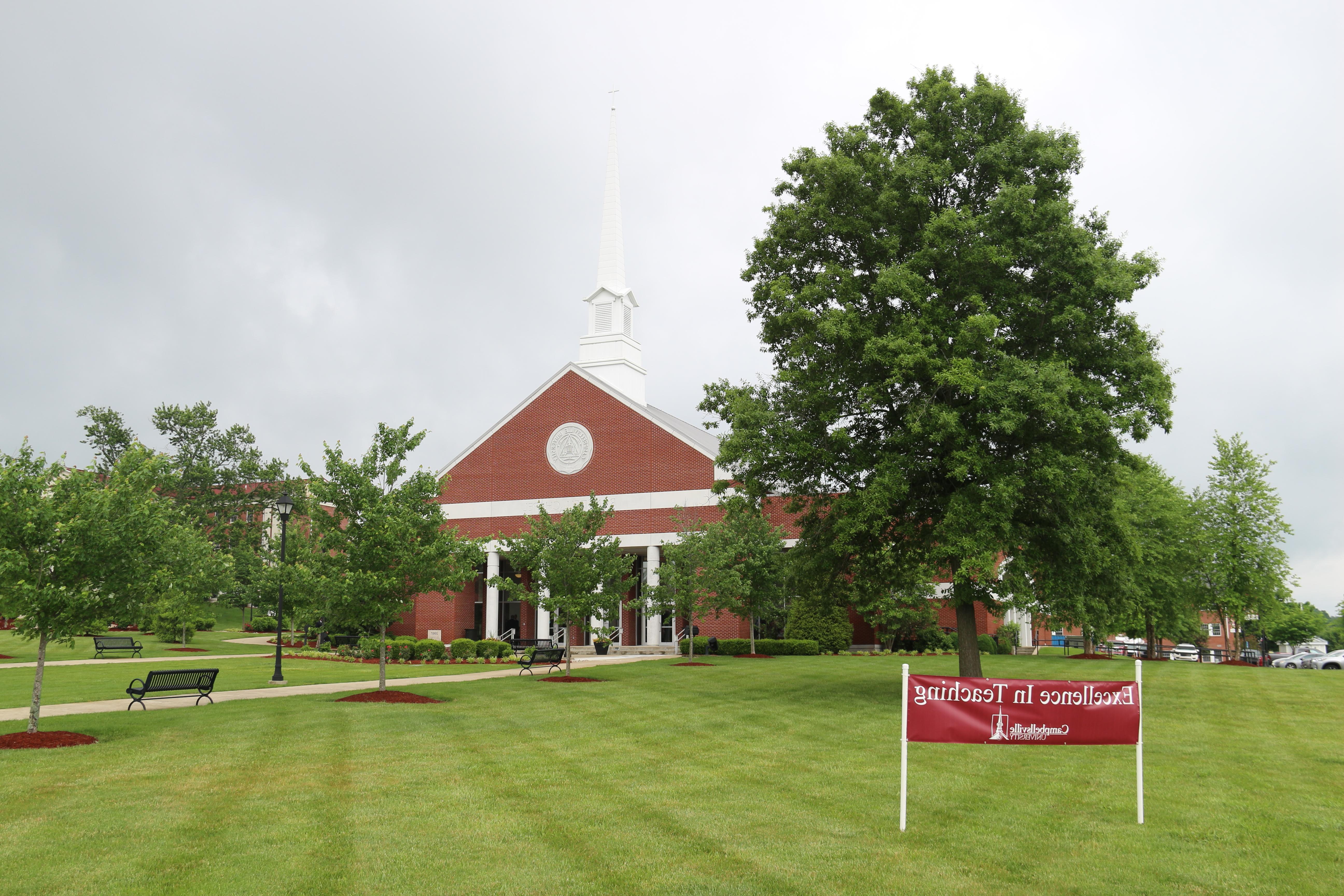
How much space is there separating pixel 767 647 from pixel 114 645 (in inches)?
1086

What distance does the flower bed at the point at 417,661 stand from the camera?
34688 mm

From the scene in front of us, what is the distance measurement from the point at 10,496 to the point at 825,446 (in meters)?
14.9

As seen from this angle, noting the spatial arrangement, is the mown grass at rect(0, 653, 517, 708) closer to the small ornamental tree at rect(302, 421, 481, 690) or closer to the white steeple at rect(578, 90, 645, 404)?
the small ornamental tree at rect(302, 421, 481, 690)

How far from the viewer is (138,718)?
54.8 ft

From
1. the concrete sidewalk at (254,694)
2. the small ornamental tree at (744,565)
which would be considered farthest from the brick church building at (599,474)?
the concrete sidewalk at (254,694)

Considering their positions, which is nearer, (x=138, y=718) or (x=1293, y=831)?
(x=1293, y=831)

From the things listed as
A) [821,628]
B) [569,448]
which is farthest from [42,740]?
Result: [569,448]

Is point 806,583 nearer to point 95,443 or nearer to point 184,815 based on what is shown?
point 184,815

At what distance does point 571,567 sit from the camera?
27719 mm

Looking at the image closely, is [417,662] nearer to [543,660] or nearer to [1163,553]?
[543,660]

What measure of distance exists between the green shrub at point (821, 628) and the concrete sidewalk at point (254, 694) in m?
12.2

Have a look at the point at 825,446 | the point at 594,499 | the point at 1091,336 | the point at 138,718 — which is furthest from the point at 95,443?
the point at 1091,336

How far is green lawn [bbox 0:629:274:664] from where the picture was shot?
3534cm

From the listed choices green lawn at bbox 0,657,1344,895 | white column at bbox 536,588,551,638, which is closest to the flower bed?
white column at bbox 536,588,551,638
